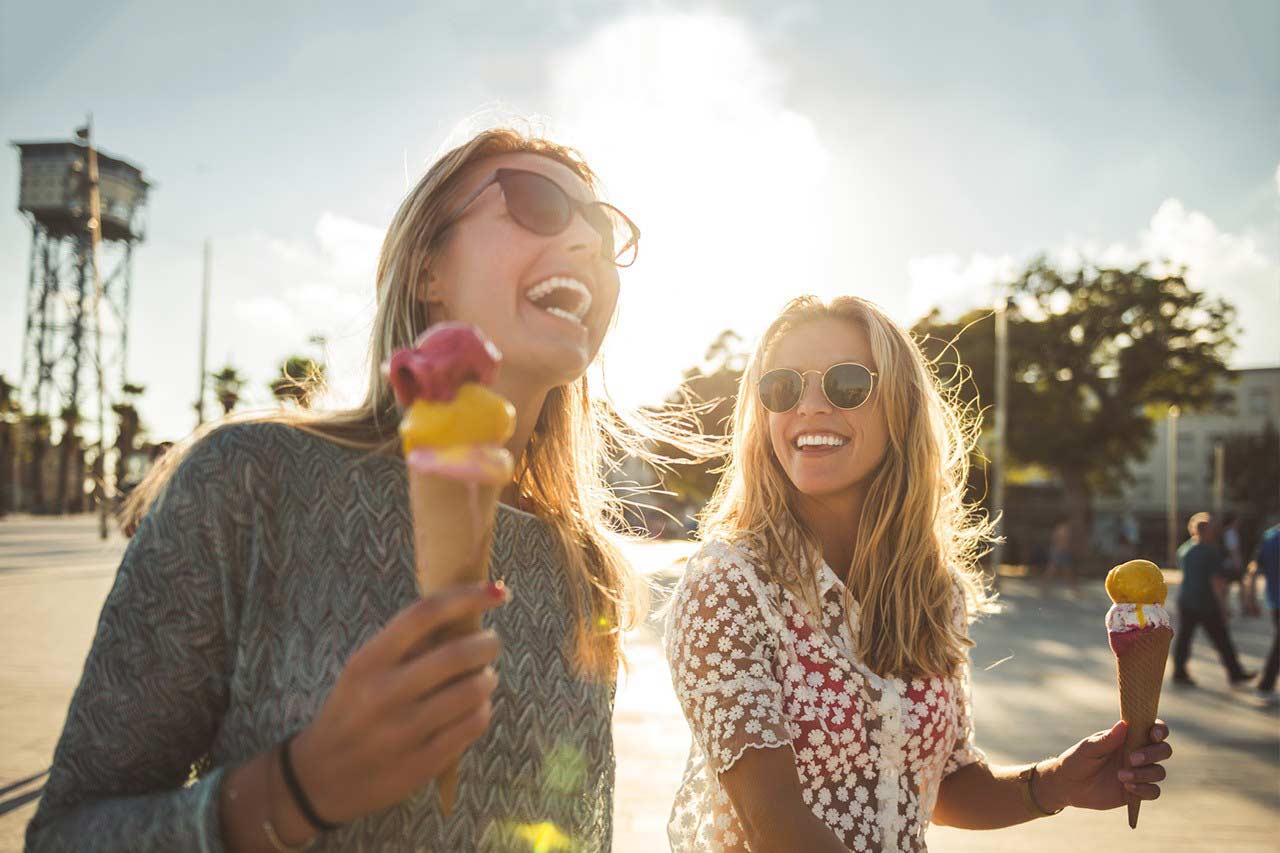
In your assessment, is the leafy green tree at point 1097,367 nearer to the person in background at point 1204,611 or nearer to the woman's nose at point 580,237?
the person in background at point 1204,611

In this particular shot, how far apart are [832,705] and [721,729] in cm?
31

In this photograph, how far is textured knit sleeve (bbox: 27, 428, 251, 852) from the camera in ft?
3.68

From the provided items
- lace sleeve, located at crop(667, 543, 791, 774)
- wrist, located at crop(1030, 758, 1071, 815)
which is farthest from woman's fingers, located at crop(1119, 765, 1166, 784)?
lace sleeve, located at crop(667, 543, 791, 774)

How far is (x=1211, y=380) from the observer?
111 feet

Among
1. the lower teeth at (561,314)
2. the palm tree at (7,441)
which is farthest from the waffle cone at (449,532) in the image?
the palm tree at (7,441)

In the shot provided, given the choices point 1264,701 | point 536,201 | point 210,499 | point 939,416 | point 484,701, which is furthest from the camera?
point 1264,701

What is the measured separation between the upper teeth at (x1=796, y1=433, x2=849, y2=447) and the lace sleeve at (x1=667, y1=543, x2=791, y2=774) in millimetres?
397

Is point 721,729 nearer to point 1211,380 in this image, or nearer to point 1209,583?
point 1209,583

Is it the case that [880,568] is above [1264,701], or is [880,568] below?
above

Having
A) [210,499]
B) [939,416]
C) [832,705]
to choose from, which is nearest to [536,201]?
[210,499]

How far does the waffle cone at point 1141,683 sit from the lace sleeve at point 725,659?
30.7 inches

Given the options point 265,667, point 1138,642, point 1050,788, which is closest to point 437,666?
point 265,667

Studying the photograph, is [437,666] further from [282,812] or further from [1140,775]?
[1140,775]

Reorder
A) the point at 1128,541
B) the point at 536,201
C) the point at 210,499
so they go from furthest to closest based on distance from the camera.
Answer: the point at 1128,541, the point at 536,201, the point at 210,499
